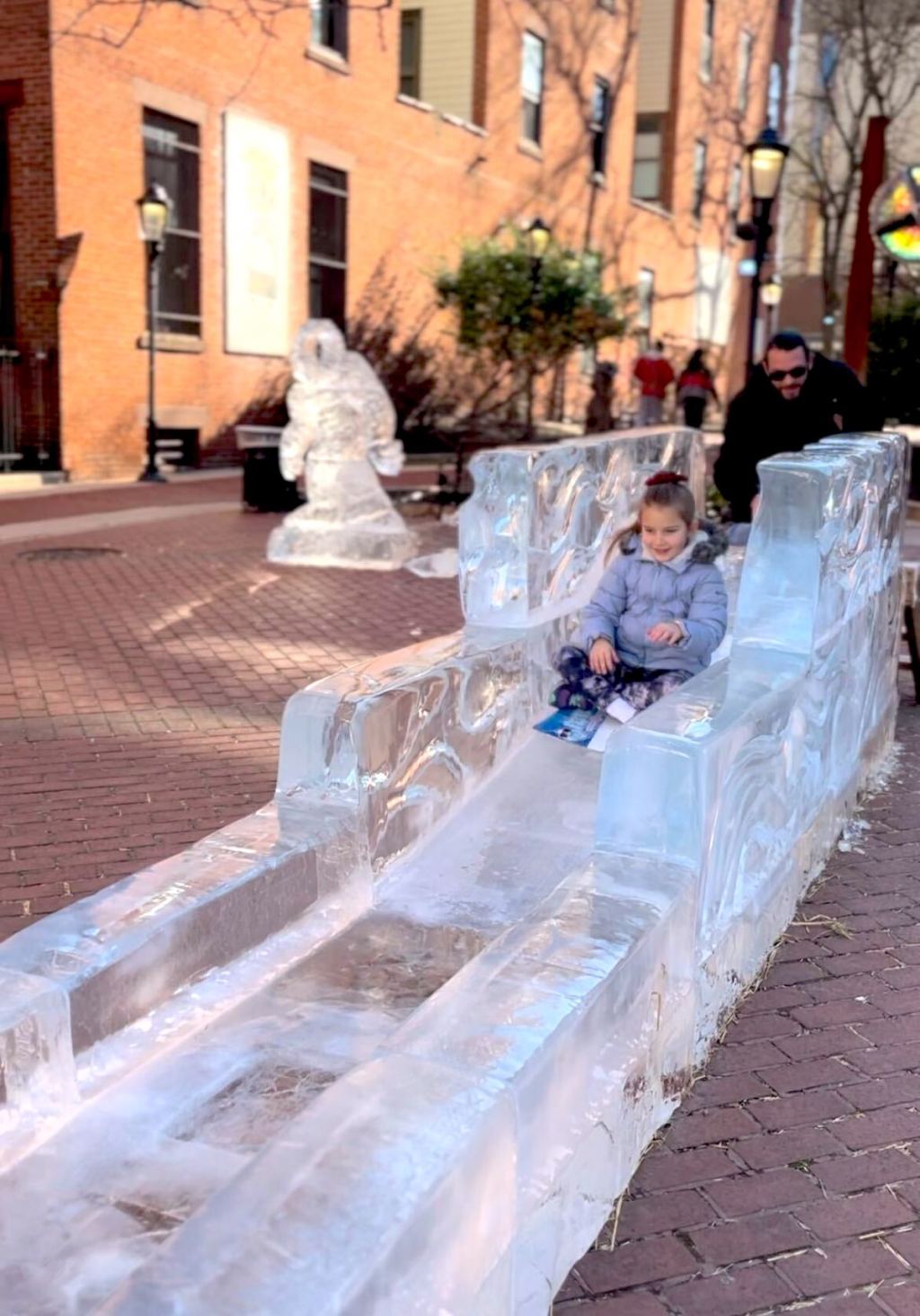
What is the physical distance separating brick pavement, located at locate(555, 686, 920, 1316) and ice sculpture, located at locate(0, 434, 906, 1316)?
0.34 feet

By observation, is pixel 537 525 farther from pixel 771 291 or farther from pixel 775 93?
pixel 775 93

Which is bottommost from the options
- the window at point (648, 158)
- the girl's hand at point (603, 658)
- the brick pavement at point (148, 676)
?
the brick pavement at point (148, 676)

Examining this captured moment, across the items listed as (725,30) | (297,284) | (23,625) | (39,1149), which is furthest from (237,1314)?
(725,30)

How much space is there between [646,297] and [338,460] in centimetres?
2262

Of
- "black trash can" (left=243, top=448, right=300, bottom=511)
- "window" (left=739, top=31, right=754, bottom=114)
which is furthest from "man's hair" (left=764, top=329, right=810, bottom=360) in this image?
"window" (left=739, top=31, right=754, bottom=114)

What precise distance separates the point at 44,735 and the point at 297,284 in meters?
15.1

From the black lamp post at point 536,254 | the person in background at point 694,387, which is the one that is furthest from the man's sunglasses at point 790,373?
the person in background at point 694,387

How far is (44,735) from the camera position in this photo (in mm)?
5973

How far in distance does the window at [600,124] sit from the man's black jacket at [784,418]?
2402 cm

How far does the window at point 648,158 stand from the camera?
3359 centimetres

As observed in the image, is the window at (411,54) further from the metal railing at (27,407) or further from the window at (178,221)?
the metal railing at (27,407)

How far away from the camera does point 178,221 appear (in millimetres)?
17672

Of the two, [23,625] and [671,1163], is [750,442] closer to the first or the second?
[671,1163]

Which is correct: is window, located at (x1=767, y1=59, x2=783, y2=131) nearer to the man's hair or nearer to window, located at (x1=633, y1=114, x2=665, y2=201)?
window, located at (x1=633, y1=114, x2=665, y2=201)
